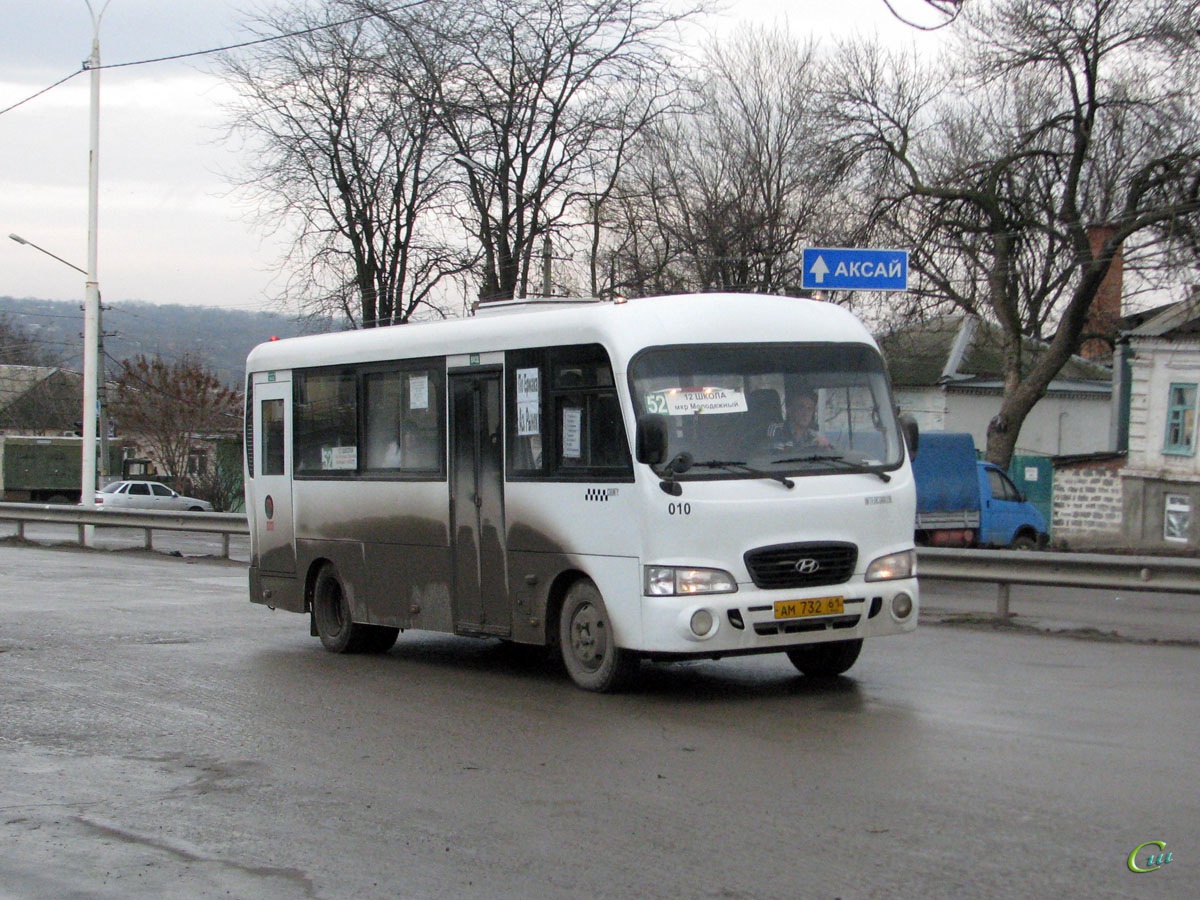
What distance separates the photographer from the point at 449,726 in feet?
29.3

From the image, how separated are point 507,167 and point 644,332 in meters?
25.6

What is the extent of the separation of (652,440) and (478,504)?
231cm

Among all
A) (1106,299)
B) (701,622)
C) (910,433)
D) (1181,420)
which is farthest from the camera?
(1106,299)

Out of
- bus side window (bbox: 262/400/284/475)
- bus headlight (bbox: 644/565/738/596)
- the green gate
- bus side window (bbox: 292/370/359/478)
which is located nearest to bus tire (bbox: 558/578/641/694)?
bus headlight (bbox: 644/565/738/596)

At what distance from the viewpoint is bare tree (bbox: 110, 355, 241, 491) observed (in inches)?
2458

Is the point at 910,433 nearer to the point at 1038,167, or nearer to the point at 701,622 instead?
the point at 701,622

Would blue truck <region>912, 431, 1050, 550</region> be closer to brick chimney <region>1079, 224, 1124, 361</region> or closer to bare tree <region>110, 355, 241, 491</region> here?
brick chimney <region>1079, 224, 1124, 361</region>

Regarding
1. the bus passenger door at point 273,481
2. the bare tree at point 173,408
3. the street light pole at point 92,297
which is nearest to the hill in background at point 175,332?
the bare tree at point 173,408

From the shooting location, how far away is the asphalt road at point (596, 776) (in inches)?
222

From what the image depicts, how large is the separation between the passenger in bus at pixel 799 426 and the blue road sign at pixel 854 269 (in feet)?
24.8

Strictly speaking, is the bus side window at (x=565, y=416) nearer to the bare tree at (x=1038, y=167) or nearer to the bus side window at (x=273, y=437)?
the bus side window at (x=273, y=437)

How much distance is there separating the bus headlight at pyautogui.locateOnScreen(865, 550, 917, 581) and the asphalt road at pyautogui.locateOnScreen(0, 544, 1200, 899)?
78 centimetres

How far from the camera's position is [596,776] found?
7.34m

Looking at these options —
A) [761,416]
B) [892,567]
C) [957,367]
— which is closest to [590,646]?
[761,416]
